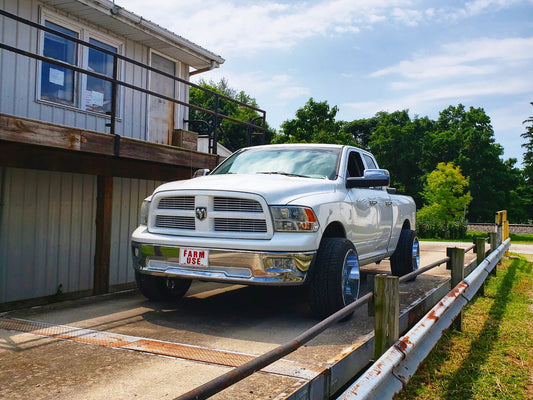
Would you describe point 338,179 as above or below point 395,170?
below

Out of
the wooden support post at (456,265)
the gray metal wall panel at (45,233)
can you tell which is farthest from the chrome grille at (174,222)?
the wooden support post at (456,265)

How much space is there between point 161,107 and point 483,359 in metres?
8.69

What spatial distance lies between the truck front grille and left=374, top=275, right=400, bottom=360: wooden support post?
1684 mm

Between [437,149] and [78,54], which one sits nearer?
[78,54]

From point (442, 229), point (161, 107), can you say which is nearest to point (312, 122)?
point (442, 229)

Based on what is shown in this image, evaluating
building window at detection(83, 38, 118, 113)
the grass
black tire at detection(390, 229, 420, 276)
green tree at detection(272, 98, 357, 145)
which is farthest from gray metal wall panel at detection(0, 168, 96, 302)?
green tree at detection(272, 98, 357, 145)

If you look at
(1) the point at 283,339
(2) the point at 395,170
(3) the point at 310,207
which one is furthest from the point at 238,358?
(2) the point at 395,170

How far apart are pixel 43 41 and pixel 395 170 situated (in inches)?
2176

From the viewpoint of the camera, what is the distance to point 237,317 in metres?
5.38

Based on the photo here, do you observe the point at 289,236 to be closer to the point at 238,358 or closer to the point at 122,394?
the point at 238,358

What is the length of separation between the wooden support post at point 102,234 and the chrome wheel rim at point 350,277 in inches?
149

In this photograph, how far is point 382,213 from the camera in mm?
6801

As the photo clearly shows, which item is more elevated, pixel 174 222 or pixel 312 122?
pixel 312 122

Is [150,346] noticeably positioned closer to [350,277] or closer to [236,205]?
[236,205]
